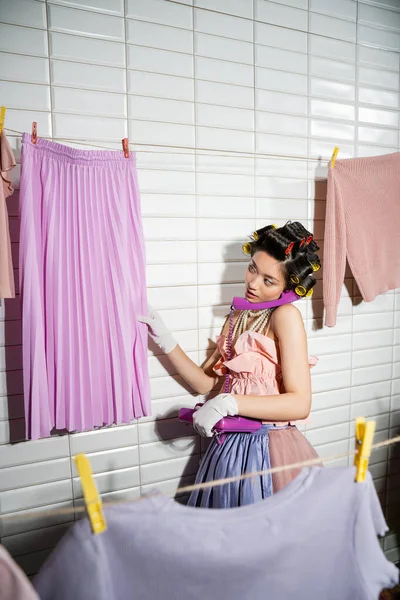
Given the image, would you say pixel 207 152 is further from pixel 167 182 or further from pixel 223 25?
pixel 223 25

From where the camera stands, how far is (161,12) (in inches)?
54.8

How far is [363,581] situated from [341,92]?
1.73 m

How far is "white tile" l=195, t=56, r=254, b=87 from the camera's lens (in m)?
1.47

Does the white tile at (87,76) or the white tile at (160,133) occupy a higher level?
the white tile at (87,76)

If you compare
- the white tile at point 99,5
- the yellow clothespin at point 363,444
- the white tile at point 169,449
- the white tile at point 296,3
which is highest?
the white tile at point 296,3

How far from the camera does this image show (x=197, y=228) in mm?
1526

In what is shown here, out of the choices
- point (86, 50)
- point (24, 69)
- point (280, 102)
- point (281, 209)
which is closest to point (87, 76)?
point (86, 50)

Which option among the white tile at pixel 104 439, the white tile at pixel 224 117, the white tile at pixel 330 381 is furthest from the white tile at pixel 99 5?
the white tile at pixel 330 381

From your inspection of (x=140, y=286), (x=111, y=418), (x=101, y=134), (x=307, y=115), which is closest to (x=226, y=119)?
(x=307, y=115)

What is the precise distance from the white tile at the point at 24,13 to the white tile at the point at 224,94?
0.55 metres

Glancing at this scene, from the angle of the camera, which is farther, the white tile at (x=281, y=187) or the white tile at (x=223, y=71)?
the white tile at (x=281, y=187)

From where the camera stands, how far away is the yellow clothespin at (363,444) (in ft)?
2.76

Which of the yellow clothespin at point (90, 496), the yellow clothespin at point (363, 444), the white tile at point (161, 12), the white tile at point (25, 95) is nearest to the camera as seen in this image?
the yellow clothespin at point (90, 496)

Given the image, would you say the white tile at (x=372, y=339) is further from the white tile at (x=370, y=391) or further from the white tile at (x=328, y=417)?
the white tile at (x=328, y=417)
